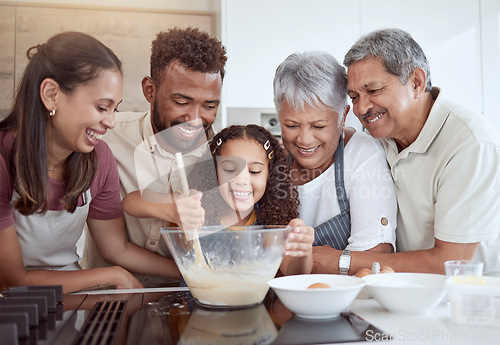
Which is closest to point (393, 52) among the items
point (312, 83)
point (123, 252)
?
point (312, 83)

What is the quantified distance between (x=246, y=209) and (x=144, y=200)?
30 centimetres

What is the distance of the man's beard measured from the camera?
1.65 m

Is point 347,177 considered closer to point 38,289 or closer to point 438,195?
point 438,195

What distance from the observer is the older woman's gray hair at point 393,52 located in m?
1.38

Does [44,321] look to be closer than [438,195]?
Yes

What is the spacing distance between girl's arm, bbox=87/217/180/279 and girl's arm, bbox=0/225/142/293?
0.78 ft

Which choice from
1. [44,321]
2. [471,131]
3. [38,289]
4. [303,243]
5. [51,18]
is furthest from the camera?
[51,18]

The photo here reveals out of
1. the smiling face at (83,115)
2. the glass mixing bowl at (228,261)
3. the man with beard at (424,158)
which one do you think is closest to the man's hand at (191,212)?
the glass mixing bowl at (228,261)

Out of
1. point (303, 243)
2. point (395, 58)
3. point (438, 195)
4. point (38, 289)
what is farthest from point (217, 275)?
point (395, 58)

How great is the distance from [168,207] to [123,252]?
27 cm

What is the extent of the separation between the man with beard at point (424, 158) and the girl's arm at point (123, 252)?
0.48 meters

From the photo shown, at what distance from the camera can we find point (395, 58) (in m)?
1.38

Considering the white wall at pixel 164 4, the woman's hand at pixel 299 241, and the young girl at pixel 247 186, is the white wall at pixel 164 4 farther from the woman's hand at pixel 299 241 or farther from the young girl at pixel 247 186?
the woman's hand at pixel 299 241

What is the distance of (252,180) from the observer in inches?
55.4
